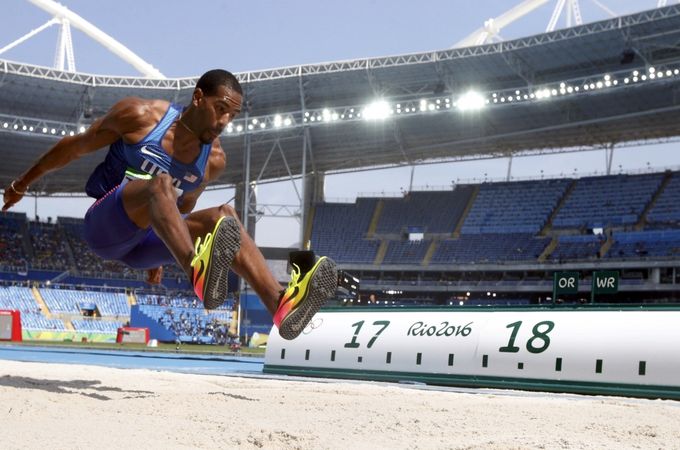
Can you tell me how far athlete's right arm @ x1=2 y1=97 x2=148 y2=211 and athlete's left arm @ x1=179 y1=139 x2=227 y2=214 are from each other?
691 millimetres

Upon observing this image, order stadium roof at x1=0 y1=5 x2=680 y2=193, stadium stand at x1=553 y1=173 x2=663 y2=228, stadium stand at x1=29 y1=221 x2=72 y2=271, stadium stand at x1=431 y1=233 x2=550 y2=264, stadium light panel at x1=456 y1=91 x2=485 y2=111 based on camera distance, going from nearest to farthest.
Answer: stadium roof at x1=0 y1=5 x2=680 y2=193, stadium light panel at x1=456 y1=91 x2=485 y2=111, stadium stand at x1=553 y1=173 x2=663 y2=228, stadium stand at x1=431 y1=233 x2=550 y2=264, stadium stand at x1=29 y1=221 x2=72 y2=271

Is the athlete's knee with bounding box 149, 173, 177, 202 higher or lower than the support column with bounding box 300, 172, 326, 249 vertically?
lower

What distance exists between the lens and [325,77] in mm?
39625

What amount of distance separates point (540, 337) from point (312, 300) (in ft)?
22.6

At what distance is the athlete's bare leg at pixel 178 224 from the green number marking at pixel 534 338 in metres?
6.70

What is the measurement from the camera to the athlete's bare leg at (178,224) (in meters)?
4.90

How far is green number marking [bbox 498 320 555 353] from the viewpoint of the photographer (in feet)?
36.6

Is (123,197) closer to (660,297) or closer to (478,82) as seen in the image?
(478,82)

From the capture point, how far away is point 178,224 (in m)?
4.92

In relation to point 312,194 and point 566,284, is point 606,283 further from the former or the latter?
point 312,194

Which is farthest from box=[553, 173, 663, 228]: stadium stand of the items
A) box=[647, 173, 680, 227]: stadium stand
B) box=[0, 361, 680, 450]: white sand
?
box=[0, 361, 680, 450]: white sand

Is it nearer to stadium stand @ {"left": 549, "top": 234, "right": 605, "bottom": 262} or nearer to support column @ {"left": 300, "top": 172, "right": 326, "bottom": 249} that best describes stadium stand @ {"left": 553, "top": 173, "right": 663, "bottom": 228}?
stadium stand @ {"left": 549, "top": 234, "right": 605, "bottom": 262}

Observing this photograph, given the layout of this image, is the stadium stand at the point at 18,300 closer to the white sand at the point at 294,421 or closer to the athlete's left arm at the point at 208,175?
the white sand at the point at 294,421

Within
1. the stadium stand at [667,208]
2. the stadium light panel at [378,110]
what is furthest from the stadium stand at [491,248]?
the stadium light panel at [378,110]
